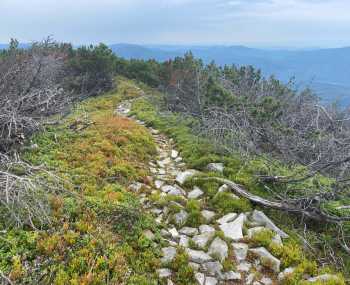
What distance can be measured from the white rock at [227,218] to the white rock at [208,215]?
17cm

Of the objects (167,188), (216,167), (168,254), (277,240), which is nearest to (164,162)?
(216,167)

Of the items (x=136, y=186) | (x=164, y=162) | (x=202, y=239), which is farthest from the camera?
(x=164, y=162)

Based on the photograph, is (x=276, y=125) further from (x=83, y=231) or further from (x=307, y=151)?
(x=83, y=231)

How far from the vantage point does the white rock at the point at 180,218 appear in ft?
21.6

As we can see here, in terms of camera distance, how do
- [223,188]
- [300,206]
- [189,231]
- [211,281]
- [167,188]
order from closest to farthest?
[211,281], [189,231], [300,206], [223,188], [167,188]

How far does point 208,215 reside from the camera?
22.7ft

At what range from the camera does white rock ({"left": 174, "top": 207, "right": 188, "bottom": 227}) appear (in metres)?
6.57

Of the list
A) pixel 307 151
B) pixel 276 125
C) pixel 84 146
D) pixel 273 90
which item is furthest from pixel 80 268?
pixel 273 90

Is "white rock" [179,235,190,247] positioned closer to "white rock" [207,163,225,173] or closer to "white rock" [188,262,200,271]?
"white rock" [188,262,200,271]

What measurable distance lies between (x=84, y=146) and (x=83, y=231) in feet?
14.6

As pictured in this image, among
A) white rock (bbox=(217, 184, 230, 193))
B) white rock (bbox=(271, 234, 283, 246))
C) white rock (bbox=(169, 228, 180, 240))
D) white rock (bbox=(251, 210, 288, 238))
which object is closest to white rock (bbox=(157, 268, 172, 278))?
white rock (bbox=(169, 228, 180, 240))

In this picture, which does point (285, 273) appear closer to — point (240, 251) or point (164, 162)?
point (240, 251)

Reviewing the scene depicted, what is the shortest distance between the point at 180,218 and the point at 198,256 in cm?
128

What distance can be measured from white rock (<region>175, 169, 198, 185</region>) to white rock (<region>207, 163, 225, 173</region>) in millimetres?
406
